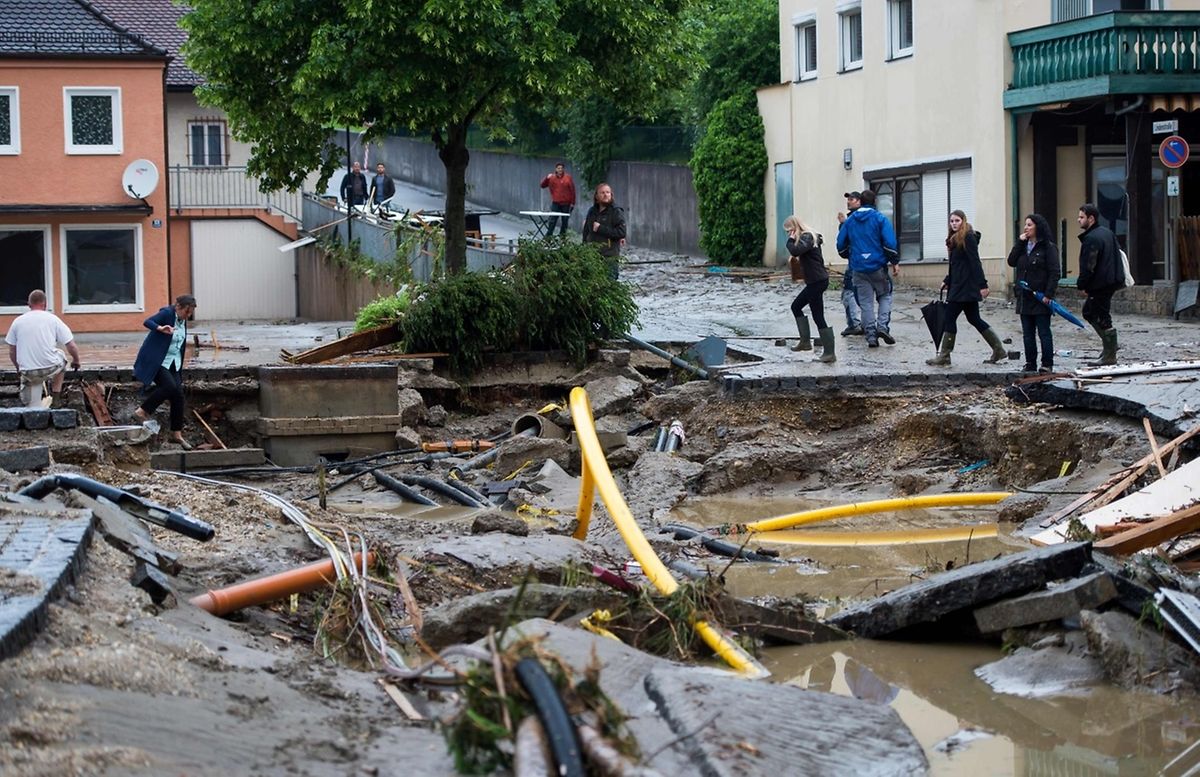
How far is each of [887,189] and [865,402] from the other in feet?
51.2

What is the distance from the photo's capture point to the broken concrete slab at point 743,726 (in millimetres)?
4719

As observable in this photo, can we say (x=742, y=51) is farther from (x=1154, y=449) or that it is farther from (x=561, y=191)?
(x=1154, y=449)

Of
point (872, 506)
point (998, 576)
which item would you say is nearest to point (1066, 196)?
point (872, 506)

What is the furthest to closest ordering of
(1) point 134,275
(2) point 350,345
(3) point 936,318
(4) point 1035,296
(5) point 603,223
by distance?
(1) point 134,275 → (5) point 603,223 → (2) point 350,345 → (3) point 936,318 → (4) point 1035,296

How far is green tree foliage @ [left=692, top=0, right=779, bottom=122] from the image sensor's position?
36594 millimetres

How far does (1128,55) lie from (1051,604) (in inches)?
721

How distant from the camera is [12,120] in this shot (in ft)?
98.9

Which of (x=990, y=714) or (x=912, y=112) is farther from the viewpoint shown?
(x=912, y=112)

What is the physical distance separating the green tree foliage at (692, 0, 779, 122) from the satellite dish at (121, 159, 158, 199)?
1300 cm

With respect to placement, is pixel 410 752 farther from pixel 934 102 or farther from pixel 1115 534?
pixel 934 102

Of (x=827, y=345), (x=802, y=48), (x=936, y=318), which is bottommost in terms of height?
(x=827, y=345)

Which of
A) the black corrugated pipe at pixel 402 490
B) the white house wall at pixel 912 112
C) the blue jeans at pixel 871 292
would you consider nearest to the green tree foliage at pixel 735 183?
the white house wall at pixel 912 112

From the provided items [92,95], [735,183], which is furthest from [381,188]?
[735,183]

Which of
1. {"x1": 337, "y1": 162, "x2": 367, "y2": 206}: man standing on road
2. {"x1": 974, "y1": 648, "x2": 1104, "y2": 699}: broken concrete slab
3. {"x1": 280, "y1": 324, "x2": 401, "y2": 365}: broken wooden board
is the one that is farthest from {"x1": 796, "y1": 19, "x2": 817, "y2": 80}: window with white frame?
{"x1": 974, "y1": 648, "x2": 1104, "y2": 699}: broken concrete slab
